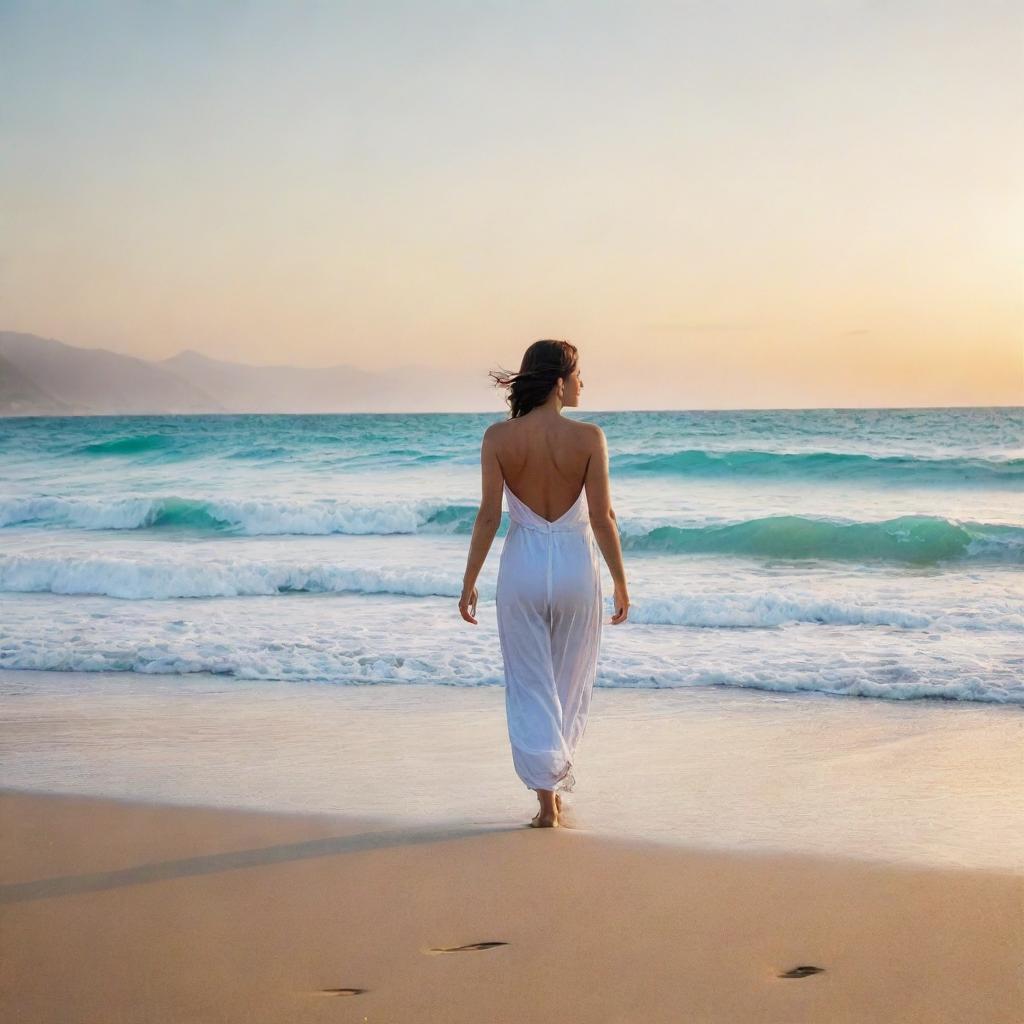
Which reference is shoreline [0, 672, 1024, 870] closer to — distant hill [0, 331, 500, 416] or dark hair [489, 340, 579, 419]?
dark hair [489, 340, 579, 419]

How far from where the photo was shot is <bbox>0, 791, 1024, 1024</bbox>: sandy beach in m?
2.49

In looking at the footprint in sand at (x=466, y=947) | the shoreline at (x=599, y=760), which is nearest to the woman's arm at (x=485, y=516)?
the shoreline at (x=599, y=760)

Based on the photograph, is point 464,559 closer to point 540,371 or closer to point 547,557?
point 547,557

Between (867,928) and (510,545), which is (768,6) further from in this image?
(867,928)

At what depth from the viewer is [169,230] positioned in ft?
51.8

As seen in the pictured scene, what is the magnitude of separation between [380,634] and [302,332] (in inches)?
666

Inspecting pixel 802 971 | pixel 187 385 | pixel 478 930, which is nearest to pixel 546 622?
pixel 478 930

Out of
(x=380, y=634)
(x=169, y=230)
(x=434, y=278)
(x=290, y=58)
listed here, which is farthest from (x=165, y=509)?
(x=380, y=634)

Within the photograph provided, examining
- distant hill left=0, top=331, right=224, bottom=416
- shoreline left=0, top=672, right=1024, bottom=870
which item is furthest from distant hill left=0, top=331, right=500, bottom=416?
shoreline left=0, top=672, right=1024, bottom=870

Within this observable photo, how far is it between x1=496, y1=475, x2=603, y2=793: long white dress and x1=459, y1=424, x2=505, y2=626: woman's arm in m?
0.08

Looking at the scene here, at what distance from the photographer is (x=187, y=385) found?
124 ft

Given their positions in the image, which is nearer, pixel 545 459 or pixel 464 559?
pixel 545 459

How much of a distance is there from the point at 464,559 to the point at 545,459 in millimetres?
9975

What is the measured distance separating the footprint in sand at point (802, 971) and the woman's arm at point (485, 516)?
5.60 feet
